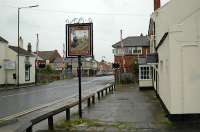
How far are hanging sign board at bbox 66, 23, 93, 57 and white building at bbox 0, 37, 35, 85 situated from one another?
37.7 metres

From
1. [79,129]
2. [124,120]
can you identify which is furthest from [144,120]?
[79,129]

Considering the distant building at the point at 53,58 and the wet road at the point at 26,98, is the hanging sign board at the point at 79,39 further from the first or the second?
the distant building at the point at 53,58

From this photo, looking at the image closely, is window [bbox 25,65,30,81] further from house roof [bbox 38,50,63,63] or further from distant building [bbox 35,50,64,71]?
house roof [bbox 38,50,63,63]

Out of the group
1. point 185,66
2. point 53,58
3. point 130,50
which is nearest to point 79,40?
point 185,66

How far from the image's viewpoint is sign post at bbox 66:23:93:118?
648 inches

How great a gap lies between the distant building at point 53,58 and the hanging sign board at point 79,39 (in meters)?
106

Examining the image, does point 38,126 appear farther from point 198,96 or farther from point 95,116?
point 198,96

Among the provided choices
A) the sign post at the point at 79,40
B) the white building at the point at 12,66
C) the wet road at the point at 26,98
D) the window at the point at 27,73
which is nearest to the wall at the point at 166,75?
the sign post at the point at 79,40

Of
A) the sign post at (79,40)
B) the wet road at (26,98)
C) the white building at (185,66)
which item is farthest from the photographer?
the wet road at (26,98)

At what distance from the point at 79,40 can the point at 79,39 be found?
4cm

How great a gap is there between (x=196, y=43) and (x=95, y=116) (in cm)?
505

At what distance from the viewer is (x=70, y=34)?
16750 mm

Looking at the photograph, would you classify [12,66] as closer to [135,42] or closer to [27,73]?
[27,73]

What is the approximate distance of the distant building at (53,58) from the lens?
126m
